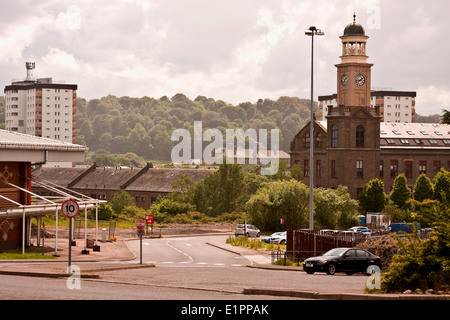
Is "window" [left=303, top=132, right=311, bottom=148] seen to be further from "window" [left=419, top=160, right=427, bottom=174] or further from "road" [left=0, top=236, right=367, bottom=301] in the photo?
"road" [left=0, top=236, right=367, bottom=301]

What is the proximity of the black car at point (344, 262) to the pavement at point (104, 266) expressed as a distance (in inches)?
117

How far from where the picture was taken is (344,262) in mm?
32531

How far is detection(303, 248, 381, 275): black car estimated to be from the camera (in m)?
32.2

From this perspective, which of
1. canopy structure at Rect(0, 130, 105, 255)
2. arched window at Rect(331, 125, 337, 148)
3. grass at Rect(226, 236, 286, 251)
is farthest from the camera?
arched window at Rect(331, 125, 337, 148)

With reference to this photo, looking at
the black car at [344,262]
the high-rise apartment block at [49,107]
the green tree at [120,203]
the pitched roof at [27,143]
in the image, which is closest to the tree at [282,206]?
the pitched roof at [27,143]

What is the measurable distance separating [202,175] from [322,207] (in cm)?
4548

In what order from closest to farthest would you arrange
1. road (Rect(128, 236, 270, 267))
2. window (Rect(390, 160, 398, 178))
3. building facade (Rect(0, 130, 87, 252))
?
building facade (Rect(0, 130, 87, 252)) → road (Rect(128, 236, 270, 267)) → window (Rect(390, 160, 398, 178))

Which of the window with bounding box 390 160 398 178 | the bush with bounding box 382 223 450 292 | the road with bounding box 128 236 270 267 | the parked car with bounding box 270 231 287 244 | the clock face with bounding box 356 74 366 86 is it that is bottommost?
the road with bounding box 128 236 270 267

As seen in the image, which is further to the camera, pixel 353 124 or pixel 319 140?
pixel 319 140

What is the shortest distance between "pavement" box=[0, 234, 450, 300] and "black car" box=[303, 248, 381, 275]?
2969 mm

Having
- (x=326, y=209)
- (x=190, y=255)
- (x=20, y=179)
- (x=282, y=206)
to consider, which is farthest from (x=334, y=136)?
(x=20, y=179)

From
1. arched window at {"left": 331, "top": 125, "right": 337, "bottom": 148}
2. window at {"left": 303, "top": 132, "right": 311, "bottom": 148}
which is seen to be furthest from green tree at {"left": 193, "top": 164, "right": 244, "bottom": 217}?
window at {"left": 303, "top": 132, "right": 311, "bottom": 148}

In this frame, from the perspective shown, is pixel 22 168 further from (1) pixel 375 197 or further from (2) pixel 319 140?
(2) pixel 319 140

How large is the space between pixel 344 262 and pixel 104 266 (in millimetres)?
9999
